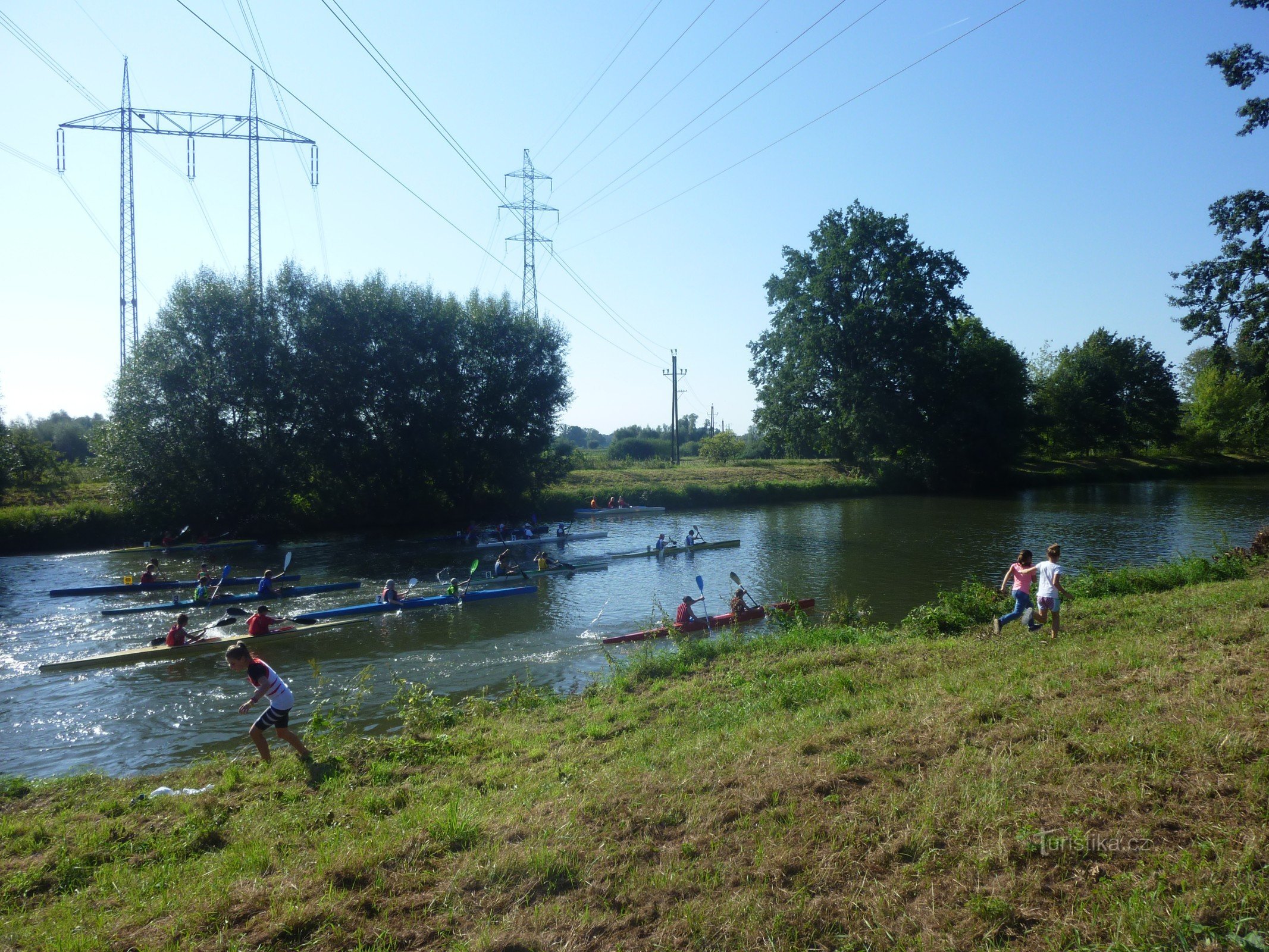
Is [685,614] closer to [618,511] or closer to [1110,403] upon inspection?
[618,511]

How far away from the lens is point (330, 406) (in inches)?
1351

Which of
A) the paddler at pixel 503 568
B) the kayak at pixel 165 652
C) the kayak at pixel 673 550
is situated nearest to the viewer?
the kayak at pixel 165 652

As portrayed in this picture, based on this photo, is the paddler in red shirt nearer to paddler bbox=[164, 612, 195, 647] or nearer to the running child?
paddler bbox=[164, 612, 195, 647]

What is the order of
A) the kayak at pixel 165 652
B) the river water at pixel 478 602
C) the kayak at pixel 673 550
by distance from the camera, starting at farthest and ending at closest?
1. the kayak at pixel 673 550
2. the kayak at pixel 165 652
3. the river water at pixel 478 602

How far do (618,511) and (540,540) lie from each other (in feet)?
29.8

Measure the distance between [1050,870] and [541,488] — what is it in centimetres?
3675

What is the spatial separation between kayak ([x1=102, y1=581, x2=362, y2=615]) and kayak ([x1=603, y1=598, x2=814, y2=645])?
10.7 metres

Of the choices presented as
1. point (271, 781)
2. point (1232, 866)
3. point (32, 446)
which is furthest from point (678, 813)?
point (32, 446)

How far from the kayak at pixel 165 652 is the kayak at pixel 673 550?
12400 mm

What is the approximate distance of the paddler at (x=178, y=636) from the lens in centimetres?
1512

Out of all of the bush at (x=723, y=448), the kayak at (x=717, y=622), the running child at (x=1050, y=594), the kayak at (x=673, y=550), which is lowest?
the kayak at (x=717, y=622)

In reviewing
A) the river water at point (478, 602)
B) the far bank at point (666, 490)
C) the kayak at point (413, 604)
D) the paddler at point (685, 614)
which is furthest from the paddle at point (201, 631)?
the far bank at point (666, 490)

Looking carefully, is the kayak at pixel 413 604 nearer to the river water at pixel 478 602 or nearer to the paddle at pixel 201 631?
the river water at pixel 478 602

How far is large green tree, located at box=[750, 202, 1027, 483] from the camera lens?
45594 mm
